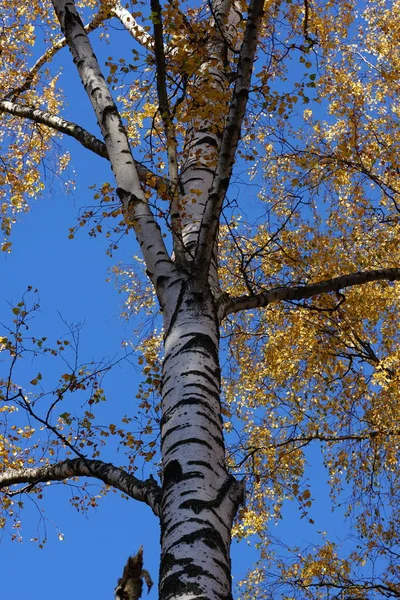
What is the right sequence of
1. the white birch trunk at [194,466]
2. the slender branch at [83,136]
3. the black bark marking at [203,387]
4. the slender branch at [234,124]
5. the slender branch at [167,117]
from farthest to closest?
the slender branch at [83,136] → the slender branch at [167,117] → the slender branch at [234,124] → the black bark marking at [203,387] → the white birch trunk at [194,466]

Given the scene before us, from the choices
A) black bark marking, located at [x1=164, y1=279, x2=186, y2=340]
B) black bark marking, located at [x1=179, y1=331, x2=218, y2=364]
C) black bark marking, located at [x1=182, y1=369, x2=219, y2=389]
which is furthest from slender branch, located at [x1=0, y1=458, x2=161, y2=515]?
black bark marking, located at [x1=164, y1=279, x2=186, y2=340]

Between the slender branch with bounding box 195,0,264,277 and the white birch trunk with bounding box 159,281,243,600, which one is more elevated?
the slender branch with bounding box 195,0,264,277

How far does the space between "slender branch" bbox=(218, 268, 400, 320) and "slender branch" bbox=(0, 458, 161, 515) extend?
132 centimetres

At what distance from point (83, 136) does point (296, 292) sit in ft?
8.07

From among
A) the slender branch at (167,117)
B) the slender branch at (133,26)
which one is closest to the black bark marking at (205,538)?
the slender branch at (167,117)

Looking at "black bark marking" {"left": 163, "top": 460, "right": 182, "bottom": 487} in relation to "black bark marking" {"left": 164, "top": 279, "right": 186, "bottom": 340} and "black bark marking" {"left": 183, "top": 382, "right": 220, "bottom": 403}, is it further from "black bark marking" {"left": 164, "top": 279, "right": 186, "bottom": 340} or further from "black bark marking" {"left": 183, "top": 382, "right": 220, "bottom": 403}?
"black bark marking" {"left": 164, "top": 279, "right": 186, "bottom": 340}

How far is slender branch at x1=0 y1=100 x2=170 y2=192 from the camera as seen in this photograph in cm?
543

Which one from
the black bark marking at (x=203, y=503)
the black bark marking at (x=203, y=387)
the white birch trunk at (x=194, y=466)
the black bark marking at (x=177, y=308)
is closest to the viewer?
the white birch trunk at (x=194, y=466)

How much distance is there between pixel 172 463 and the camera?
328 cm

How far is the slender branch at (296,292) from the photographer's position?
4.77 metres

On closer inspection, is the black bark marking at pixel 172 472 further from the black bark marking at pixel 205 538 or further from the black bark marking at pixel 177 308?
the black bark marking at pixel 177 308

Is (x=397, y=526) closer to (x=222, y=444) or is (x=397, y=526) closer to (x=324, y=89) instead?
(x=222, y=444)

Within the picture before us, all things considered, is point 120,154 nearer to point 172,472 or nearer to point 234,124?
point 234,124

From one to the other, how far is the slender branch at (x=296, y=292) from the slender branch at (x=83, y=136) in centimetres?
117
